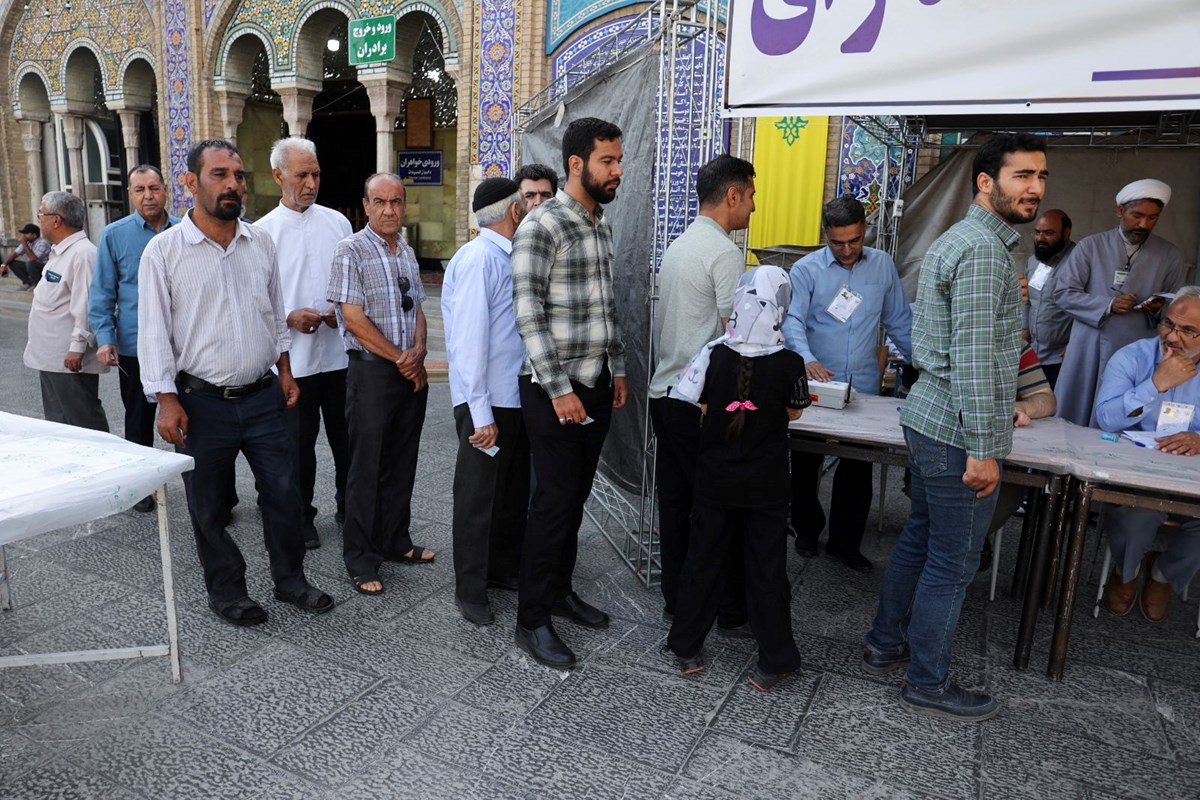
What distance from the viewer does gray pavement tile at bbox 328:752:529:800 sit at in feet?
6.90

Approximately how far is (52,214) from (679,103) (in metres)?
3.69

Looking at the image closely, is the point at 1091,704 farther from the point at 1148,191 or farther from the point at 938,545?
the point at 1148,191

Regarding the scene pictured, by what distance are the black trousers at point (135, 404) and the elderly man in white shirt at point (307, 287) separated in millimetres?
956

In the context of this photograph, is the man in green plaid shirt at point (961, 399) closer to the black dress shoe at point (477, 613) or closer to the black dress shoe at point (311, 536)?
the black dress shoe at point (477, 613)

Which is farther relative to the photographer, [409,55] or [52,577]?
[409,55]

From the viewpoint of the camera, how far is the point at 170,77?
12.3 metres

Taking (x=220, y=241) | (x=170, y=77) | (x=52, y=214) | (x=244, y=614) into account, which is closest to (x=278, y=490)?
(x=244, y=614)

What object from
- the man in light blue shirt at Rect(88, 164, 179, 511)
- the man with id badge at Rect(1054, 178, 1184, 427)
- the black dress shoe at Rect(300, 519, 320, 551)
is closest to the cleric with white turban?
the man with id badge at Rect(1054, 178, 1184, 427)

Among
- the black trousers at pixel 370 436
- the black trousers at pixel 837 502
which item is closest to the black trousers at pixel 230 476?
the black trousers at pixel 370 436

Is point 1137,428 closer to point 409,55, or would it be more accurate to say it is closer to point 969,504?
point 969,504

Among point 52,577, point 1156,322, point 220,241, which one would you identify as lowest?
point 52,577

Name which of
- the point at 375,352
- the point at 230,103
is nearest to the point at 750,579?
the point at 375,352

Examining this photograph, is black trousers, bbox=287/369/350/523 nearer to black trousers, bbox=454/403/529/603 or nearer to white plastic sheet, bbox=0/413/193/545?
black trousers, bbox=454/403/529/603

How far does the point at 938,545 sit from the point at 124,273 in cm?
363
